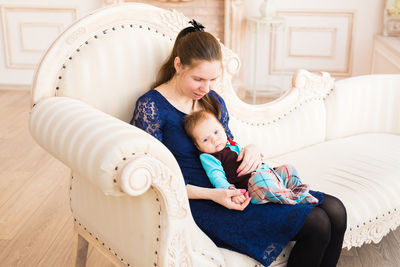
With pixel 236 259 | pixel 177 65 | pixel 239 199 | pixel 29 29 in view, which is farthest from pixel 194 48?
pixel 29 29

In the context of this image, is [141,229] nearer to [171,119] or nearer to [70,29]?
[171,119]

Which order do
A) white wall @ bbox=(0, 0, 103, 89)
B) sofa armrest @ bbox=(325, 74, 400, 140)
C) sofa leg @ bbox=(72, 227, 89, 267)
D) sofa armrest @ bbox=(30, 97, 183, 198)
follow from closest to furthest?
sofa armrest @ bbox=(30, 97, 183, 198) → sofa leg @ bbox=(72, 227, 89, 267) → sofa armrest @ bbox=(325, 74, 400, 140) → white wall @ bbox=(0, 0, 103, 89)

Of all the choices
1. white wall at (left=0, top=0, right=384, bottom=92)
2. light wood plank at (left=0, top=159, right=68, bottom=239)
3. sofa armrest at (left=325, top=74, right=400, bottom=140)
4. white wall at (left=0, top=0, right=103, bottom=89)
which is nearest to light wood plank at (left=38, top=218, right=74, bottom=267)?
light wood plank at (left=0, top=159, right=68, bottom=239)

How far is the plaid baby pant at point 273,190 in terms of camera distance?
61.8 inches

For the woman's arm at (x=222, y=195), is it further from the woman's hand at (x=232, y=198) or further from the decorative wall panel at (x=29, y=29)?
the decorative wall panel at (x=29, y=29)

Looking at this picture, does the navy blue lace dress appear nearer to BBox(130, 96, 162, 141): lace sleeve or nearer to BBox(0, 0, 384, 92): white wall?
BBox(130, 96, 162, 141): lace sleeve

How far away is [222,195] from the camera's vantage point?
1.56 metres

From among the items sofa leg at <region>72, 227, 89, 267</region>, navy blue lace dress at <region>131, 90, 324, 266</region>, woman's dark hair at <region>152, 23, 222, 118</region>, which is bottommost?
sofa leg at <region>72, 227, 89, 267</region>

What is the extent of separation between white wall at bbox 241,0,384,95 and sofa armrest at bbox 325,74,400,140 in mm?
2163

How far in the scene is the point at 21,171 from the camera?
3.07m

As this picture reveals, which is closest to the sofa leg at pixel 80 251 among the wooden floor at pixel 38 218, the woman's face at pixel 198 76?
the wooden floor at pixel 38 218

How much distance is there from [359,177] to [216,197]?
2.33 feet

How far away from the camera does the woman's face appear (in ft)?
5.50

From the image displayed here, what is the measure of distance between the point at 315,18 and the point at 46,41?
2.55 meters
